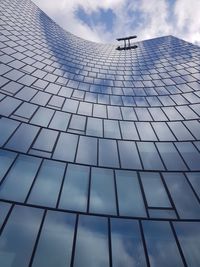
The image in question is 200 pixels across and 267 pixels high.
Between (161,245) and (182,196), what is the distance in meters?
3.37

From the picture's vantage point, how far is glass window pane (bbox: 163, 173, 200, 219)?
39.8 feet

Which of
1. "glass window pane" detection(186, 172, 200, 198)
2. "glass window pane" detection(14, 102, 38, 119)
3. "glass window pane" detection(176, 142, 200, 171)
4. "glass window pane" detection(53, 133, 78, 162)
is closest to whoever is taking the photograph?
"glass window pane" detection(186, 172, 200, 198)

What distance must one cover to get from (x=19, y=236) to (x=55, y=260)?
5.22 feet

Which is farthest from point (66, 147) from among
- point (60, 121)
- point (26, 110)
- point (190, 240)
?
point (190, 240)

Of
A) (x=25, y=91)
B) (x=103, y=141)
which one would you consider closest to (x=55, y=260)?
(x=103, y=141)

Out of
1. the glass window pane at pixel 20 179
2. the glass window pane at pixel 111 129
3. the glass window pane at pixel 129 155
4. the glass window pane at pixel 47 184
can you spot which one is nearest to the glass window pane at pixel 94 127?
the glass window pane at pixel 111 129

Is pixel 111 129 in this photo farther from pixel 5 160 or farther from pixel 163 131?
pixel 5 160

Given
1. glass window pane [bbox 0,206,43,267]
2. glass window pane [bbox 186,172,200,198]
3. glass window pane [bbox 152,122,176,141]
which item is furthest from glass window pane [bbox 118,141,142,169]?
glass window pane [bbox 0,206,43,267]

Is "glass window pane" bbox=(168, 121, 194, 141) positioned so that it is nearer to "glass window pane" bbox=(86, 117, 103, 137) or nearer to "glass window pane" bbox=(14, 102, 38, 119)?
"glass window pane" bbox=(86, 117, 103, 137)

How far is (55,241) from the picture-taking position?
32.7 feet

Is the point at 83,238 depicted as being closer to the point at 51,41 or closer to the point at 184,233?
the point at 184,233

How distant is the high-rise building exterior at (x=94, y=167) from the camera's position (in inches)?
395

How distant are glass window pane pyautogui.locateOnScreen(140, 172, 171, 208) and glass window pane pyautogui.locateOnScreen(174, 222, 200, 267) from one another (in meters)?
1.31

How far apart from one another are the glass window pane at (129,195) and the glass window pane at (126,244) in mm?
630
